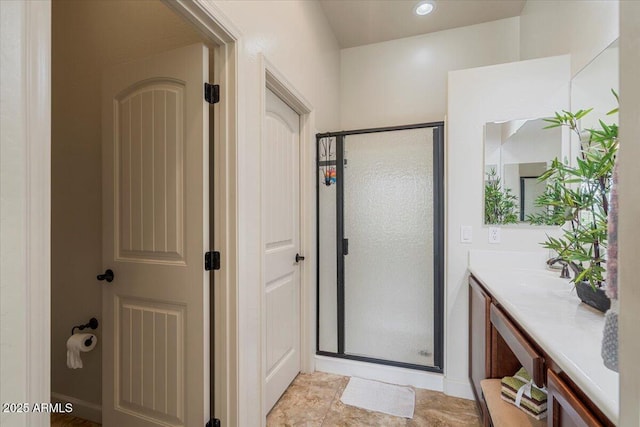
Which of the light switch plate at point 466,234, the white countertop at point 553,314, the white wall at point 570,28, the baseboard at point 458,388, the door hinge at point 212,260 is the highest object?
the white wall at point 570,28

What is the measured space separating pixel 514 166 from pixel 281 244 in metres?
1.68

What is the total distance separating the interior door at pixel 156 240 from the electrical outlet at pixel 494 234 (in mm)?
1830

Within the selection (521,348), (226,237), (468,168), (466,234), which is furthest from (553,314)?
(226,237)

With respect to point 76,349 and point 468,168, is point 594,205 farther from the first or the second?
point 76,349

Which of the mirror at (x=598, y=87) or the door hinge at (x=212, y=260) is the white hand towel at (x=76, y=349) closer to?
the door hinge at (x=212, y=260)

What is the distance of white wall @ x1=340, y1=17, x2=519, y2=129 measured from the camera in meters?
2.69

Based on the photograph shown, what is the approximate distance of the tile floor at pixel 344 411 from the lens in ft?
5.70

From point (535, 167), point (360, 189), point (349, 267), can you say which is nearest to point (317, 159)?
point (360, 189)

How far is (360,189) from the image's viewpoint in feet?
7.55

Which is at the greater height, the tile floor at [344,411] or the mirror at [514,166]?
the mirror at [514,166]

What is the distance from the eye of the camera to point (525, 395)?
1183 mm

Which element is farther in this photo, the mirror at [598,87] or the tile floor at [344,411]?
the tile floor at [344,411]

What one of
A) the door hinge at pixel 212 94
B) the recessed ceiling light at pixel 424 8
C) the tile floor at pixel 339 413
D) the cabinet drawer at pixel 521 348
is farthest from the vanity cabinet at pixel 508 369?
the recessed ceiling light at pixel 424 8
